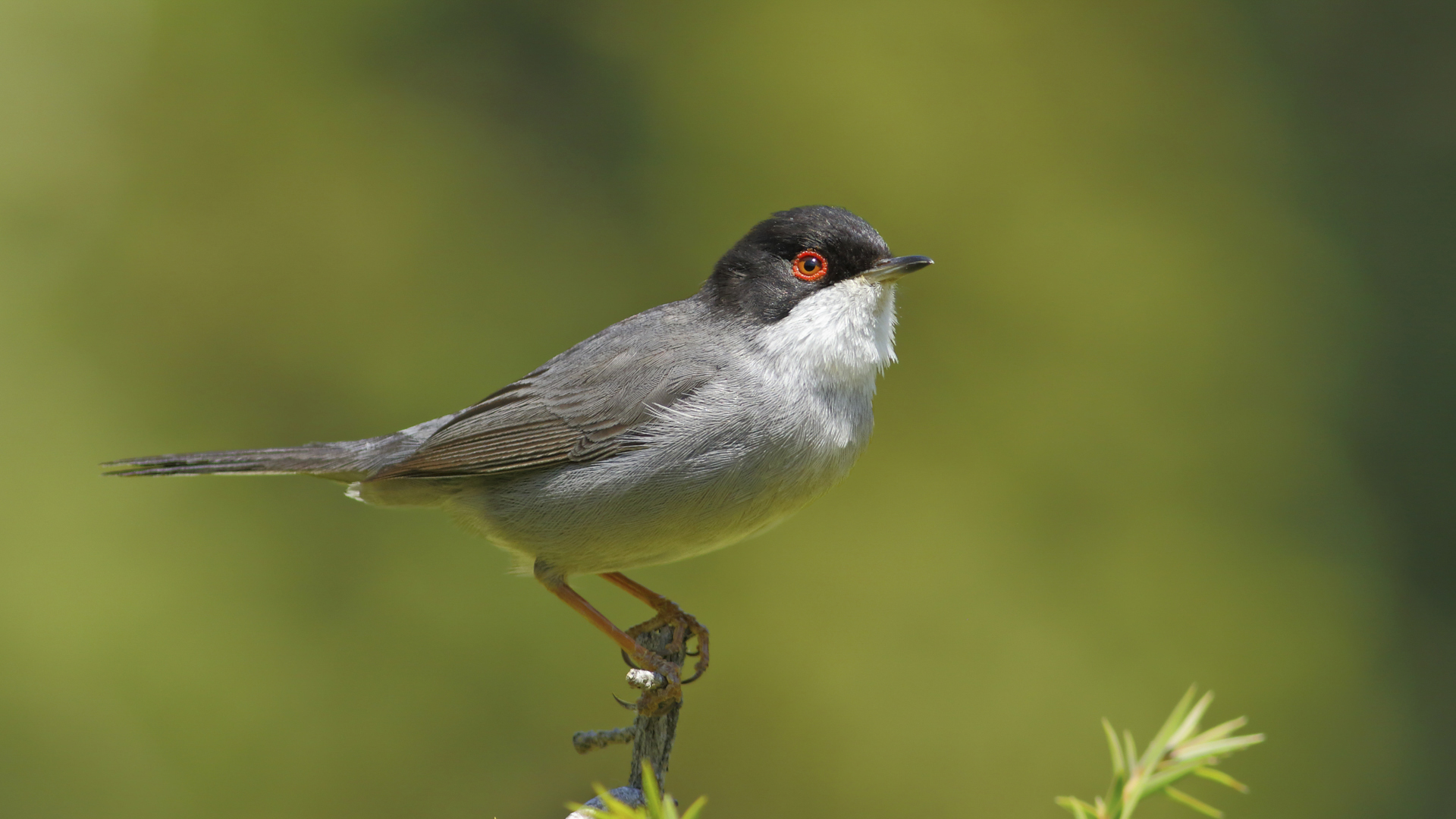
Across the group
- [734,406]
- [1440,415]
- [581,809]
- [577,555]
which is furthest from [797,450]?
[1440,415]

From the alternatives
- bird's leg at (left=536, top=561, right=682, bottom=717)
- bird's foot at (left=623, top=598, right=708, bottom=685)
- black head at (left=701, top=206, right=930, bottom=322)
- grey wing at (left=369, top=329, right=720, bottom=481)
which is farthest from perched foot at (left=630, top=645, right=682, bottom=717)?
black head at (left=701, top=206, right=930, bottom=322)

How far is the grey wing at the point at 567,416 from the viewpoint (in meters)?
3.05

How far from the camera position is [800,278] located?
3.17m

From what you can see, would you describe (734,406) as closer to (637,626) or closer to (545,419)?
(545,419)

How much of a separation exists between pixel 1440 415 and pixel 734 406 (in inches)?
Answer: 194

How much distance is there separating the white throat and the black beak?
0.03 metres

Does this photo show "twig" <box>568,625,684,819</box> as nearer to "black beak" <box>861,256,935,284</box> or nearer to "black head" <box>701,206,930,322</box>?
"black head" <box>701,206,930,322</box>

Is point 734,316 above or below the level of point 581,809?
above

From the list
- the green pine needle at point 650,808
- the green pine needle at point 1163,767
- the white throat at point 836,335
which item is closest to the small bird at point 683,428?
the white throat at point 836,335

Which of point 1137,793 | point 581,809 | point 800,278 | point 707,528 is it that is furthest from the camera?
point 800,278

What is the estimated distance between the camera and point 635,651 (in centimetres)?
302

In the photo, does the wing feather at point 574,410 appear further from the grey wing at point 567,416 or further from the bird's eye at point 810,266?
the bird's eye at point 810,266

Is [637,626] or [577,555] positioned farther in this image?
[637,626]

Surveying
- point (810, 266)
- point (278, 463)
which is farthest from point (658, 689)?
point (278, 463)
